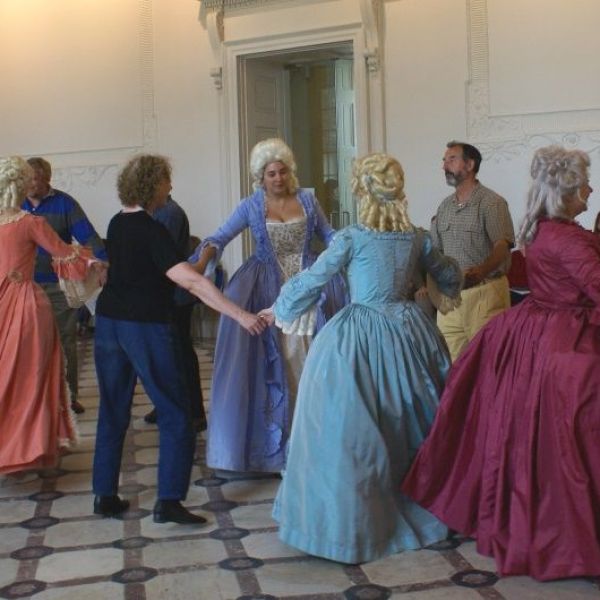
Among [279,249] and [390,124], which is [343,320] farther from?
[390,124]

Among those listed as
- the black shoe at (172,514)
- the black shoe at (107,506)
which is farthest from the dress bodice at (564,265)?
the black shoe at (107,506)

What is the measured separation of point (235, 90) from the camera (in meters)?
8.50

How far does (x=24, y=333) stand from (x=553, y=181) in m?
2.37

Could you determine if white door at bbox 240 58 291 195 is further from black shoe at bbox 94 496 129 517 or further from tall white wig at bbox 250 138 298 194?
black shoe at bbox 94 496 129 517

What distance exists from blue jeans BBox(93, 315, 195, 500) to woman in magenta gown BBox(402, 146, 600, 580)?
88cm

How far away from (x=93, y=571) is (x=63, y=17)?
269 inches

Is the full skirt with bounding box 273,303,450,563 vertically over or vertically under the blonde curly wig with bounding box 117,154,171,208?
under

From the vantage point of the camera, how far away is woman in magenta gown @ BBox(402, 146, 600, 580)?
322 cm

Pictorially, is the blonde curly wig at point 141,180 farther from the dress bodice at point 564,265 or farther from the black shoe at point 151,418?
the black shoe at point 151,418

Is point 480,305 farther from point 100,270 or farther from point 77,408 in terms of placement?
point 77,408

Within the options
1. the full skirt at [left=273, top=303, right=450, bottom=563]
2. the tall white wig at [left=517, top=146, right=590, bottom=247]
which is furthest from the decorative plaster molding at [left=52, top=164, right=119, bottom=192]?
the tall white wig at [left=517, top=146, right=590, bottom=247]

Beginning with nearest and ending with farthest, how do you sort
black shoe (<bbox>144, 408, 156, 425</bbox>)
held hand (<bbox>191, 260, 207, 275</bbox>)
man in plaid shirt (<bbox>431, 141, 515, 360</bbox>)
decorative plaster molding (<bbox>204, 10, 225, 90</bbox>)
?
1. held hand (<bbox>191, 260, 207, 275</bbox>)
2. man in plaid shirt (<bbox>431, 141, 515, 360</bbox>)
3. black shoe (<bbox>144, 408, 156, 425</bbox>)
4. decorative plaster molding (<bbox>204, 10, 225, 90</bbox>)

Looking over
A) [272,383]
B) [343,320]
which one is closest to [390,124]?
[272,383]

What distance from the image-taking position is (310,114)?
9422 mm
